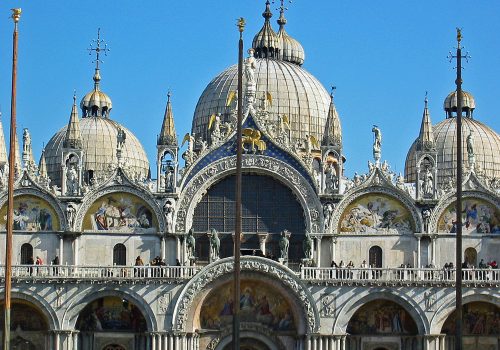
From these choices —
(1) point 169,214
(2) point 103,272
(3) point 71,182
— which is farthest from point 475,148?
(2) point 103,272

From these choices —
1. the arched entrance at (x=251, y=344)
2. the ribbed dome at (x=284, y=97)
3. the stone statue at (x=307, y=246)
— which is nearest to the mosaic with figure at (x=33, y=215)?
the arched entrance at (x=251, y=344)

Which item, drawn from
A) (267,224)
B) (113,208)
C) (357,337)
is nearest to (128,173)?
(113,208)

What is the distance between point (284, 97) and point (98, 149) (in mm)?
12341

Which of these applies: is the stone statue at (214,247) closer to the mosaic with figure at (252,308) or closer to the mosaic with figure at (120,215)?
the mosaic with figure at (252,308)

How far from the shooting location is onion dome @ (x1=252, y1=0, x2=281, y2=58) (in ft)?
307

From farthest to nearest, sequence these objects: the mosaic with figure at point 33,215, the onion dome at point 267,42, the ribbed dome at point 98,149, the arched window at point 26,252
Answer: the ribbed dome at point 98,149
the onion dome at point 267,42
the arched window at point 26,252
the mosaic with figure at point 33,215

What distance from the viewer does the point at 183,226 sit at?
80.8 meters

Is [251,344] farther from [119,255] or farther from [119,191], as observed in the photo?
[119,191]

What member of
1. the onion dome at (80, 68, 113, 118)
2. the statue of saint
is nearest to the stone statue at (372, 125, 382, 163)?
the statue of saint

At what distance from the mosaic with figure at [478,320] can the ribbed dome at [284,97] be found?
1548cm

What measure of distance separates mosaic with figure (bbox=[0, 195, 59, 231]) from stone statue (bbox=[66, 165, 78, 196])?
4.09ft

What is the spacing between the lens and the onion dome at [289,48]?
311 feet

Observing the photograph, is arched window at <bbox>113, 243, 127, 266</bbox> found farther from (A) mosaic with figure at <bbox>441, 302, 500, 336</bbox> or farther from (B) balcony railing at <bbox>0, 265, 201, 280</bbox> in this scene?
(A) mosaic with figure at <bbox>441, 302, 500, 336</bbox>

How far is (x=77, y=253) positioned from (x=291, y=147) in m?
11.5
